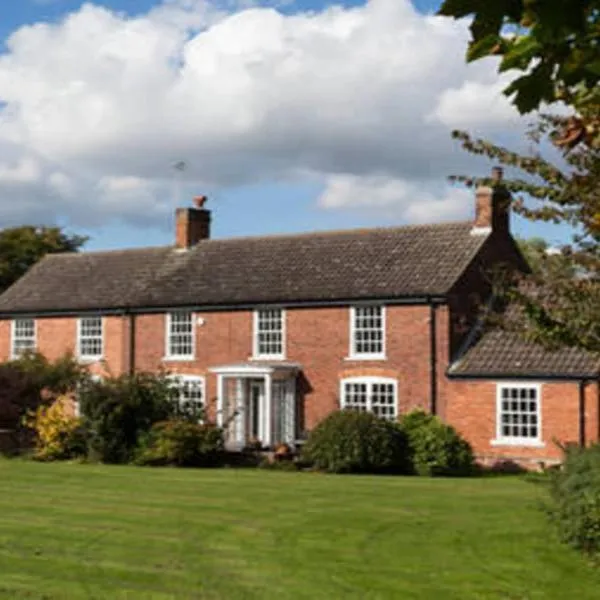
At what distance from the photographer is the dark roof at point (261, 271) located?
36.2 m

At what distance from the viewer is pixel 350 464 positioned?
30.9 m

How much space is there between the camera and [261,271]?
1572 inches

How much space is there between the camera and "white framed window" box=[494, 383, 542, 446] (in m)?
32.5

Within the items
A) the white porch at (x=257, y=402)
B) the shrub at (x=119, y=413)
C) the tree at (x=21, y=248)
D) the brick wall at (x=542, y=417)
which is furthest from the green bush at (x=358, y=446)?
the tree at (x=21, y=248)

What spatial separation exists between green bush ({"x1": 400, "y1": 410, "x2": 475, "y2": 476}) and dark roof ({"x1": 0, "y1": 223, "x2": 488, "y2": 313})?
4.63 meters

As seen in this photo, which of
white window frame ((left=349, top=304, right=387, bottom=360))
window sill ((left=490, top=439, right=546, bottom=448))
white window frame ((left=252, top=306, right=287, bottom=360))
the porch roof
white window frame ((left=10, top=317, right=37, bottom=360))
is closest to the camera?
window sill ((left=490, top=439, right=546, bottom=448))

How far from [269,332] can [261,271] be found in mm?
2665

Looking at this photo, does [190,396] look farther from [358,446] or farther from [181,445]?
[358,446]

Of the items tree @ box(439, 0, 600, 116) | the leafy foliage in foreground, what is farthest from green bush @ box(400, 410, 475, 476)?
tree @ box(439, 0, 600, 116)

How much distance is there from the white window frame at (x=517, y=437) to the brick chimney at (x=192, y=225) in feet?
50.8

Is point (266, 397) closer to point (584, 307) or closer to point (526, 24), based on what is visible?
point (584, 307)

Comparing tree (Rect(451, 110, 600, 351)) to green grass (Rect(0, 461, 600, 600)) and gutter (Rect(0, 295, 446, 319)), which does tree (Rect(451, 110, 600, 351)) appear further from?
gutter (Rect(0, 295, 446, 319))

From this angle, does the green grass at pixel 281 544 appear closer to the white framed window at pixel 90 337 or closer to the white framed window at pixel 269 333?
the white framed window at pixel 269 333

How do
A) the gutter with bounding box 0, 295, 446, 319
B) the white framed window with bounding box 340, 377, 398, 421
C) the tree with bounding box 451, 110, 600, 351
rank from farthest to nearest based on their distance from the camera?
the white framed window with bounding box 340, 377, 398, 421
the gutter with bounding box 0, 295, 446, 319
the tree with bounding box 451, 110, 600, 351
